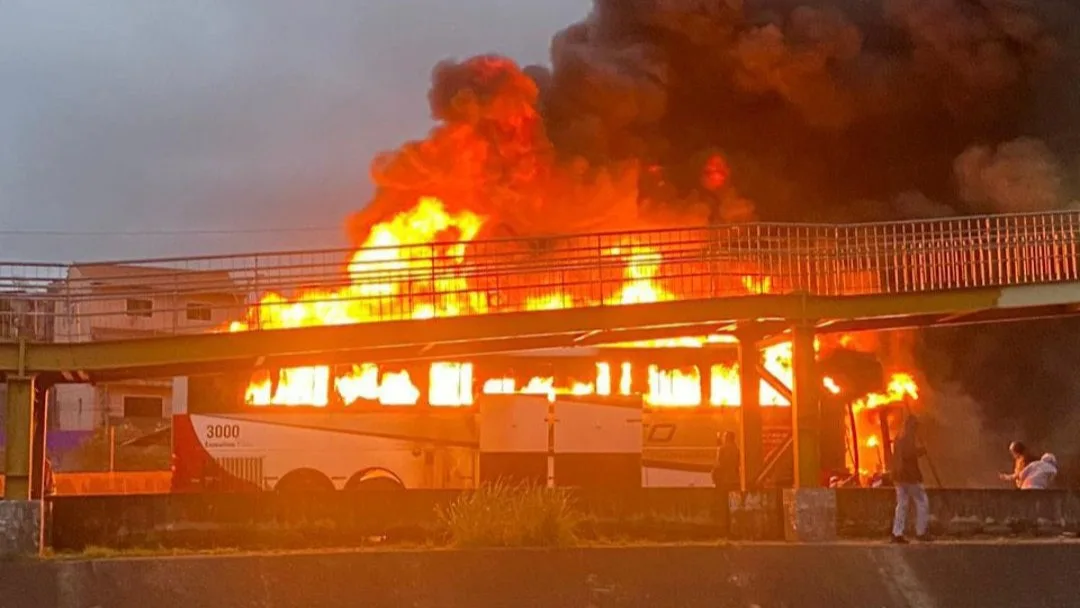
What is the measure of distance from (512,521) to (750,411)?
13.9 feet

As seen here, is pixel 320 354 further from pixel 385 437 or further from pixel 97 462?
pixel 97 462

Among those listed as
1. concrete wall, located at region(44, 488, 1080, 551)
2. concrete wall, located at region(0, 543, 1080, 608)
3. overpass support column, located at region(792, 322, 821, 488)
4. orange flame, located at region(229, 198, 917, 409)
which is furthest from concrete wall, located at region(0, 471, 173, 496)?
overpass support column, located at region(792, 322, 821, 488)

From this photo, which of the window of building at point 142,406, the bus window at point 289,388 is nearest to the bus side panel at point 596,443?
the bus window at point 289,388

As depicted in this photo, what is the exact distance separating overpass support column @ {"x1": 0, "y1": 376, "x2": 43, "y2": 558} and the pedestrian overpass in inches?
1.0

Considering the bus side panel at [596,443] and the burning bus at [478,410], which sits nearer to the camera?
the burning bus at [478,410]

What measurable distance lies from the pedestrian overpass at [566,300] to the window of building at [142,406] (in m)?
33.2

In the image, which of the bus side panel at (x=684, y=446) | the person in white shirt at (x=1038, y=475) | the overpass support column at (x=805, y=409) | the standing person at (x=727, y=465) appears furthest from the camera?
the bus side panel at (x=684, y=446)

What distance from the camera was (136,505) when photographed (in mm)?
14477

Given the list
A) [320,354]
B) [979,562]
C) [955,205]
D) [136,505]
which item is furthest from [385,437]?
[955,205]

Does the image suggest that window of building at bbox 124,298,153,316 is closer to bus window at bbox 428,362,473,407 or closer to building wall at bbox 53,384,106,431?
bus window at bbox 428,362,473,407

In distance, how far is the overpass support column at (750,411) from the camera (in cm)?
1600

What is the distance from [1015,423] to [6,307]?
2353cm

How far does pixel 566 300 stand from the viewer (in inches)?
762

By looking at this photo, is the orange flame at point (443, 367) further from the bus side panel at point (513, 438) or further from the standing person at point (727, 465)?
the standing person at point (727, 465)
